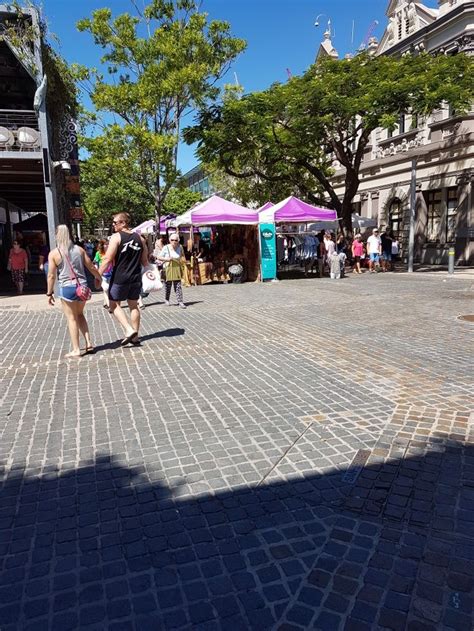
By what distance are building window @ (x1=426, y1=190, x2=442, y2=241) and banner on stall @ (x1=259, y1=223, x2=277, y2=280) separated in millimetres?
11008

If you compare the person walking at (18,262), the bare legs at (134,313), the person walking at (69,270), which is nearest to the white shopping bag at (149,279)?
the bare legs at (134,313)

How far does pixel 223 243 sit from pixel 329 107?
20.8 feet

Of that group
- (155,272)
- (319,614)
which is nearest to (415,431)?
(319,614)

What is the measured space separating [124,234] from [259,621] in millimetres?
5522

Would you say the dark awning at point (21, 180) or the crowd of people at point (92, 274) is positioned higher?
the dark awning at point (21, 180)

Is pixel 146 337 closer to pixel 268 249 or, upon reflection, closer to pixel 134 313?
pixel 134 313

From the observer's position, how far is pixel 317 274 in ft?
63.7

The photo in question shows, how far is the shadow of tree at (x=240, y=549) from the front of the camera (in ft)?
6.89

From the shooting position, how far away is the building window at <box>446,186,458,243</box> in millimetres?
22234

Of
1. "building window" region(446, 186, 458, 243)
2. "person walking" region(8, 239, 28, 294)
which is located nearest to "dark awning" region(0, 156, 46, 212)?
"person walking" region(8, 239, 28, 294)

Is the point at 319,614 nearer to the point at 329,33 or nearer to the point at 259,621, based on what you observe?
the point at 259,621

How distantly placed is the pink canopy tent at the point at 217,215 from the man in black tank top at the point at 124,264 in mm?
8694

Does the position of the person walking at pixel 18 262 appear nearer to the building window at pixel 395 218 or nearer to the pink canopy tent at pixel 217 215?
the pink canopy tent at pixel 217 215

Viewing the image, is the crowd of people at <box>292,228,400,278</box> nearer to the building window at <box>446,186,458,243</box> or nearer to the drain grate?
the building window at <box>446,186,458,243</box>
